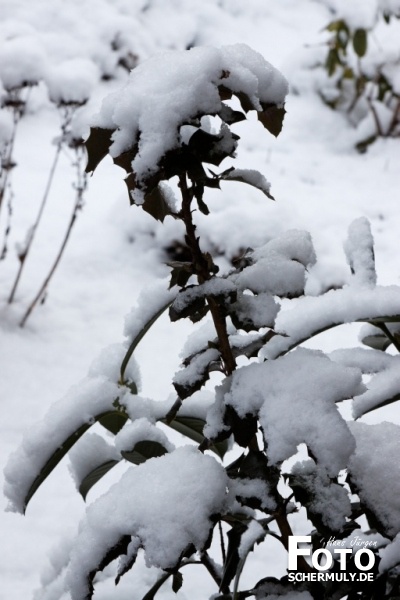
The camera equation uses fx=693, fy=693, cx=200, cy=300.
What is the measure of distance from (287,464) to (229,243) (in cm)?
108

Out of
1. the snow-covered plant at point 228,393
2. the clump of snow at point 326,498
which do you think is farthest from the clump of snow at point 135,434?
the clump of snow at point 326,498

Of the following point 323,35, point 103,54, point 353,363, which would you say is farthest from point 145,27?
point 353,363

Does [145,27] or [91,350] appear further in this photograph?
[145,27]

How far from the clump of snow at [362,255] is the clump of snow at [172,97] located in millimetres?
273

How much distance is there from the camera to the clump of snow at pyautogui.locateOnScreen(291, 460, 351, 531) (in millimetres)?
654

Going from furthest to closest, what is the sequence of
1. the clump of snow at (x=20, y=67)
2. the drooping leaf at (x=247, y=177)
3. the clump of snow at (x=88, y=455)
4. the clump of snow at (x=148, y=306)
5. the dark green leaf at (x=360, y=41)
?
the dark green leaf at (x=360, y=41) < the clump of snow at (x=20, y=67) < the clump of snow at (x=88, y=455) < the clump of snow at (x=148, y=306) < the drooping leaf at (x=247, y=177)

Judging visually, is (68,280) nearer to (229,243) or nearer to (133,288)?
(133,288)

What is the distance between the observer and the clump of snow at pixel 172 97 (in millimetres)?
559

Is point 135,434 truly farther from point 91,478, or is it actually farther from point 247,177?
point 247,177

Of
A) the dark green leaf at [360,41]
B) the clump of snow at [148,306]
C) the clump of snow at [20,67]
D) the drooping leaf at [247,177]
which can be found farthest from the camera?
the dark green leaf at [360,41]

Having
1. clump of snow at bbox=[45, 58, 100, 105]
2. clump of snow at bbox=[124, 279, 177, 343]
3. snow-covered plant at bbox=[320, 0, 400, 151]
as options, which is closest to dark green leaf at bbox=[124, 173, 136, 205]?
clump of snow at bbox=[124, 279, 177, 343]

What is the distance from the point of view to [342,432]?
1.92 ft

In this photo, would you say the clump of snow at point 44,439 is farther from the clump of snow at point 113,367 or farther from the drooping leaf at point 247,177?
the drooping leaf at point 247,177

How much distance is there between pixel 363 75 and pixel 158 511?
330 cm
